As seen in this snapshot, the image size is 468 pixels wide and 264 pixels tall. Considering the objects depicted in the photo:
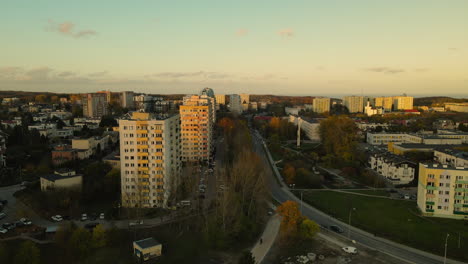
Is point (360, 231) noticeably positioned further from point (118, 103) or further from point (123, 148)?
point (118, 103)

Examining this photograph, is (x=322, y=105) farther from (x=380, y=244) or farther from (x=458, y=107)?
(x=380, y=244)

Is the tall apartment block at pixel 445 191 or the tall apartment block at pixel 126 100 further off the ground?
the tall apartment block at pixel 126 100

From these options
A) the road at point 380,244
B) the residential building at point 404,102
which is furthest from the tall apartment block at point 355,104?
the road at point 380,244

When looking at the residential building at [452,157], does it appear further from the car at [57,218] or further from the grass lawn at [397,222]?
the car at [57,218]

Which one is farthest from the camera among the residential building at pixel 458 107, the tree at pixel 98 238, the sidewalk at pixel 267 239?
the residential building at pixel 458 107

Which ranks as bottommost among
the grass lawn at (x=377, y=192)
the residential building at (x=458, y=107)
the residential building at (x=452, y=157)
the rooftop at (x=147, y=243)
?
the grass lawn at (x=377, y=192)

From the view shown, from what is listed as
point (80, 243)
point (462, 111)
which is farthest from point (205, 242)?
point (462, 111)

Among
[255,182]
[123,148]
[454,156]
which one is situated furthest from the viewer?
[454,156]
